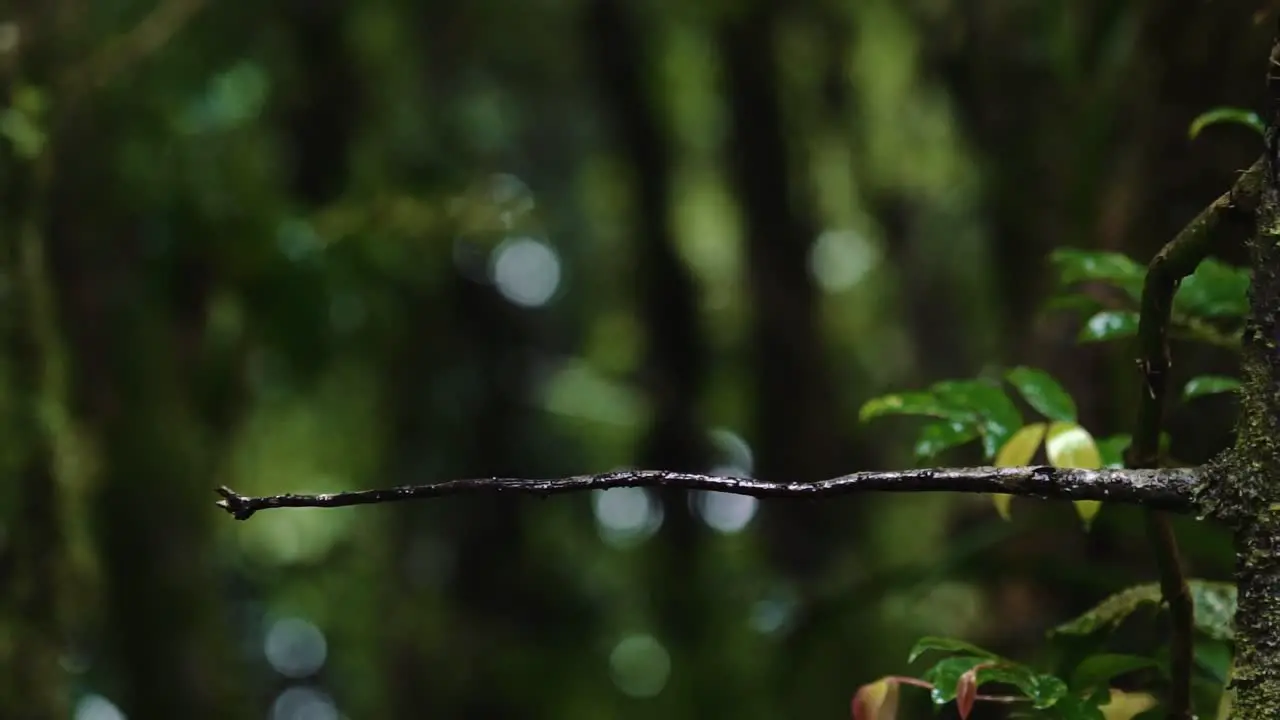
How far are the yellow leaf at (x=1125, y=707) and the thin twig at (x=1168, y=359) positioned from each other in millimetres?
62

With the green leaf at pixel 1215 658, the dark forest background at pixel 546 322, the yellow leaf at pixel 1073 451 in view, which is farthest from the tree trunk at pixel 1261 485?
the dark forest background at pixel 546 322

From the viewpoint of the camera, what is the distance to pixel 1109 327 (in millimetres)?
995

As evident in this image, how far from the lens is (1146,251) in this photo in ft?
4.95

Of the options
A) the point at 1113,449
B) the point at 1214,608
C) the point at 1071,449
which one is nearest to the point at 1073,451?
the point at 1071,449

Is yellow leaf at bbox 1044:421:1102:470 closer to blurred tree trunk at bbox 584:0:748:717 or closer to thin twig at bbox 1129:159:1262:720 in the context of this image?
thin twig at bbox 1129:159:1262:720

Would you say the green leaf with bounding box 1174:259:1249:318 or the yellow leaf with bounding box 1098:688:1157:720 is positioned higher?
the green leaf with bounding box 1174:259:1249:318

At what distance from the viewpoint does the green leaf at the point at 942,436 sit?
0.94m

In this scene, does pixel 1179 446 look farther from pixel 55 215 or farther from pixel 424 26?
pixel 424 26

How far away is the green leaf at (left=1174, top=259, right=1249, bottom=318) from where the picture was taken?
1.04m

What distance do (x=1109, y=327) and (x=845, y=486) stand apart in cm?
52

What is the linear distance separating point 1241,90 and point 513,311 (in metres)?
2.46

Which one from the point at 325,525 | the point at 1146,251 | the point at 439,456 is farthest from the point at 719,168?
the point at 1146,251

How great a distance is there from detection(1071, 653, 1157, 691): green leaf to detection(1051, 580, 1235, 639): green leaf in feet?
0.25

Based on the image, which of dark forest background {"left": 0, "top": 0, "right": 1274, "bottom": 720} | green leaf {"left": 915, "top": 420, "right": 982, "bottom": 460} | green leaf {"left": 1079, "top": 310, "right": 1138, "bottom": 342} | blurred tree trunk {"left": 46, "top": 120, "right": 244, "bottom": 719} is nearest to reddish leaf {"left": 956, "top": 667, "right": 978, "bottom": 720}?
green leaf {"left": 915, "top": 420, "right": 982, "bottom": 460}
